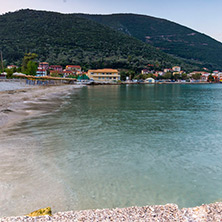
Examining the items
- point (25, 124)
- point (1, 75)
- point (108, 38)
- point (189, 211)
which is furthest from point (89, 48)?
point (189, 211)

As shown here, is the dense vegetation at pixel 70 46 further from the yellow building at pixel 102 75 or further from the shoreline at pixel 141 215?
the shoreline at pixel 141 215

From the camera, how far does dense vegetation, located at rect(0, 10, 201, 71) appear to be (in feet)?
499

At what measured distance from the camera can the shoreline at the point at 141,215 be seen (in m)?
3.06

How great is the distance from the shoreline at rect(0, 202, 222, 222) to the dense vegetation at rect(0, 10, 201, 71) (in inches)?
5807

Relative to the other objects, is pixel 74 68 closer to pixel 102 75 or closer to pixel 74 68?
pixel 74 68

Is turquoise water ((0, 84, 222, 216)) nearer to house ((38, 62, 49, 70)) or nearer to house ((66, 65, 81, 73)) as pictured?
house ((38, 62, 49, 70))

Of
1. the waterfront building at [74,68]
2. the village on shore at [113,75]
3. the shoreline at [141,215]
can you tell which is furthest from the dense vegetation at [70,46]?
the shoreline at [141,215]

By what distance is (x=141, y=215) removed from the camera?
3166 mm

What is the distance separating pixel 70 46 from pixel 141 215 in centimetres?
17811

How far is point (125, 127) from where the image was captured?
45.5 feet

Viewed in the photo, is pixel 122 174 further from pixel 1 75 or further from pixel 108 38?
pixel 108 38

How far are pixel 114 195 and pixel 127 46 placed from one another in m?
189

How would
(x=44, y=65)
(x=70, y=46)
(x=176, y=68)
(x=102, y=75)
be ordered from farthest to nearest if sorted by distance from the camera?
1. (x=176, y=68)
2. (x=70, y=46)
3. (x=44, y=65)
4. (x=102, y=75)

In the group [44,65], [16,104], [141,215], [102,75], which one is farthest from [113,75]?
[141,215]
